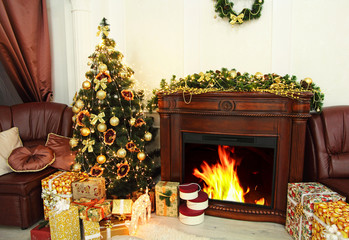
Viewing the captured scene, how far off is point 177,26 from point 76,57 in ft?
4.33

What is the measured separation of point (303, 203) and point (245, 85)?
1.03 meters

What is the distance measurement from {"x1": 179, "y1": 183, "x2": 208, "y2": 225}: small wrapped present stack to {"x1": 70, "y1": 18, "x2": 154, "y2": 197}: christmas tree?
49cm

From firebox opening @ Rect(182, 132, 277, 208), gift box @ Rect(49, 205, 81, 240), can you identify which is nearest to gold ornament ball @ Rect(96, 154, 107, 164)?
gift box @ Rect(49, 205, 81, 240)

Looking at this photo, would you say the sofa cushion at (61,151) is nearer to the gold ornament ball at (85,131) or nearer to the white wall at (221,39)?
the gold ornament ball at (85,131)

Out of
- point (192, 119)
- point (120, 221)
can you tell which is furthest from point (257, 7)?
point (120, 221)

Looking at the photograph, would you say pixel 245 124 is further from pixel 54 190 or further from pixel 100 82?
pixel 54 190

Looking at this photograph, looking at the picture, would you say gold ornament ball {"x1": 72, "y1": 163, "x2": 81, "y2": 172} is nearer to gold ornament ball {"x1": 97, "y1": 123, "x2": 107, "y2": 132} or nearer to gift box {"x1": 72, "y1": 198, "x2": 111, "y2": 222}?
gift box {"x1": 72, "y1": 198, "x2": 111, "y2": 222}

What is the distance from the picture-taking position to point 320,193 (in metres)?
1.85

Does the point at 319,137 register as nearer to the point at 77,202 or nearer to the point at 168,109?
the point at 168,109

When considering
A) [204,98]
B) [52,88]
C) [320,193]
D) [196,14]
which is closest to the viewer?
[320,193]

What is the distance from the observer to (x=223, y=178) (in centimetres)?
244

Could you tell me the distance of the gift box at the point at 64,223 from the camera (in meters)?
1.90

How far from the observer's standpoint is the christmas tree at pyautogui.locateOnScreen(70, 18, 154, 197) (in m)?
2.31

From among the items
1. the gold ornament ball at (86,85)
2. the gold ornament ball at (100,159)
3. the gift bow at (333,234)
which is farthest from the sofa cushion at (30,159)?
the gift bow at (333,234)
